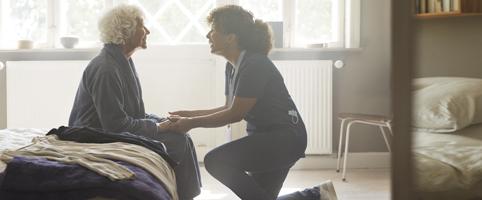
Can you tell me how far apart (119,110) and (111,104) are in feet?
0.13

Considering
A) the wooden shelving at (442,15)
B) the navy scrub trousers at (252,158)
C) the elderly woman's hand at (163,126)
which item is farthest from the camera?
the elderly woman's hand at (163,126)

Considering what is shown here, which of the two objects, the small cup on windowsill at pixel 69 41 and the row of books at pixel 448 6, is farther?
the small cup on windowsill at pixel 69 41

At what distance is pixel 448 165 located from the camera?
3.07 ft

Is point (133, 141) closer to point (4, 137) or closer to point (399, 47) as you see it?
point (4, 137)

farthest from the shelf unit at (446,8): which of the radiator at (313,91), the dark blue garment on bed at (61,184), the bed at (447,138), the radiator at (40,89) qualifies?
the radiator at (40,89)

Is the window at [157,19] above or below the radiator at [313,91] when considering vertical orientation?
above

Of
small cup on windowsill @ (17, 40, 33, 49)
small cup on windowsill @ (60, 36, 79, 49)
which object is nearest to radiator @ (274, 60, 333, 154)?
small cup on windowsill @ (60, 36, 79, 49)

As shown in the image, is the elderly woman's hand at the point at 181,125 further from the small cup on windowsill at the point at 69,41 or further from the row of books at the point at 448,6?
the small cup on windowsill at the point at 69,41

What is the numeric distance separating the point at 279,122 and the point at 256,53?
0.31 meters


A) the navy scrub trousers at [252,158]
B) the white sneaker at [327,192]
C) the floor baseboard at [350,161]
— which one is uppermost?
the navy scrub trousers at [252,158]

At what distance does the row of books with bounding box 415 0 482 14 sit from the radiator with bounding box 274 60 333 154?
232cm

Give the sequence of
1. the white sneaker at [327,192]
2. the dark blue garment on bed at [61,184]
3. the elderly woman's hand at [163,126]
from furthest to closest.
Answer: the white sneaker at [327,192]
the elderly woman's hand at [163,126]
the dark blue garment on bed at [61,184]

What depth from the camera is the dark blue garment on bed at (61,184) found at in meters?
1.39

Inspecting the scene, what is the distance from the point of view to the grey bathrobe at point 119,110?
6.87ft
